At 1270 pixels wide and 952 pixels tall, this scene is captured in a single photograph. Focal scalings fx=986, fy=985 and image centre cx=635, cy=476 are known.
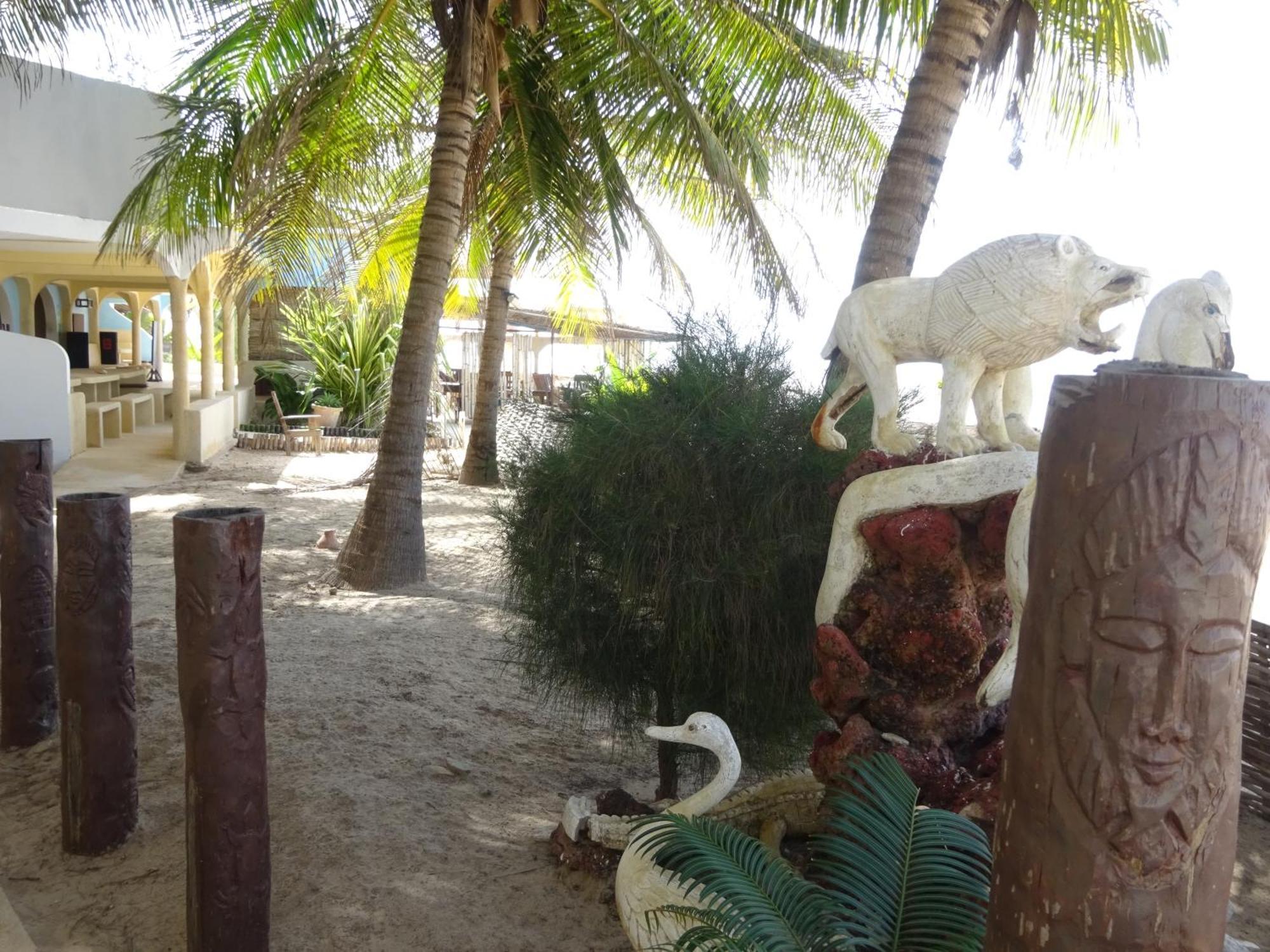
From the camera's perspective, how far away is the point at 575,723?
5.57 metres

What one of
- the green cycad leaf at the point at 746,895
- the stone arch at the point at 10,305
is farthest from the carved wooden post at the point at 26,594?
the stone arch at the point at 10,305

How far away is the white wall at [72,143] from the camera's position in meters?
10.8

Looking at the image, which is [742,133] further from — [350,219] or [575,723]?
[575,723]

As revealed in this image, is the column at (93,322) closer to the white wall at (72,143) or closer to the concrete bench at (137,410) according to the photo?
the concrete bench at (137,410)

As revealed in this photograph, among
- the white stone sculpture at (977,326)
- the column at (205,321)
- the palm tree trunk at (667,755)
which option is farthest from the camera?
the column at (205,321)

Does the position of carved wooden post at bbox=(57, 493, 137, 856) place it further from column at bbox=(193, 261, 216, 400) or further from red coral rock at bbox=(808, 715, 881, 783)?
column at bbox=(193, 261, 216, 400)

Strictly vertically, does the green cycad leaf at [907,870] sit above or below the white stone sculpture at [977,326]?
below

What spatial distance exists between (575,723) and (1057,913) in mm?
4216

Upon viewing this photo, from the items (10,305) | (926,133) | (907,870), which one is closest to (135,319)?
(10,305)

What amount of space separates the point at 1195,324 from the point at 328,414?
15.2 meters

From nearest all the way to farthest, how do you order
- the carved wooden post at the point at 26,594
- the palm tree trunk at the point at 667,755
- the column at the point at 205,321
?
the palm tree trunk at the point at 667,755
the carved wooden post at the point at 26,594
the column at the point at 205,321

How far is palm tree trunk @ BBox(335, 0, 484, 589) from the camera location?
7402mm

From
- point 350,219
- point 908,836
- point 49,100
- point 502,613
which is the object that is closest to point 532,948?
point 908,836

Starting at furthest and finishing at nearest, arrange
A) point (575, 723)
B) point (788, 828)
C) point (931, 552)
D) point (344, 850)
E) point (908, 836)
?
point (575, 723)
point (344, 850)
point (788, 828)
point (931, 552)
point (908, 836)
